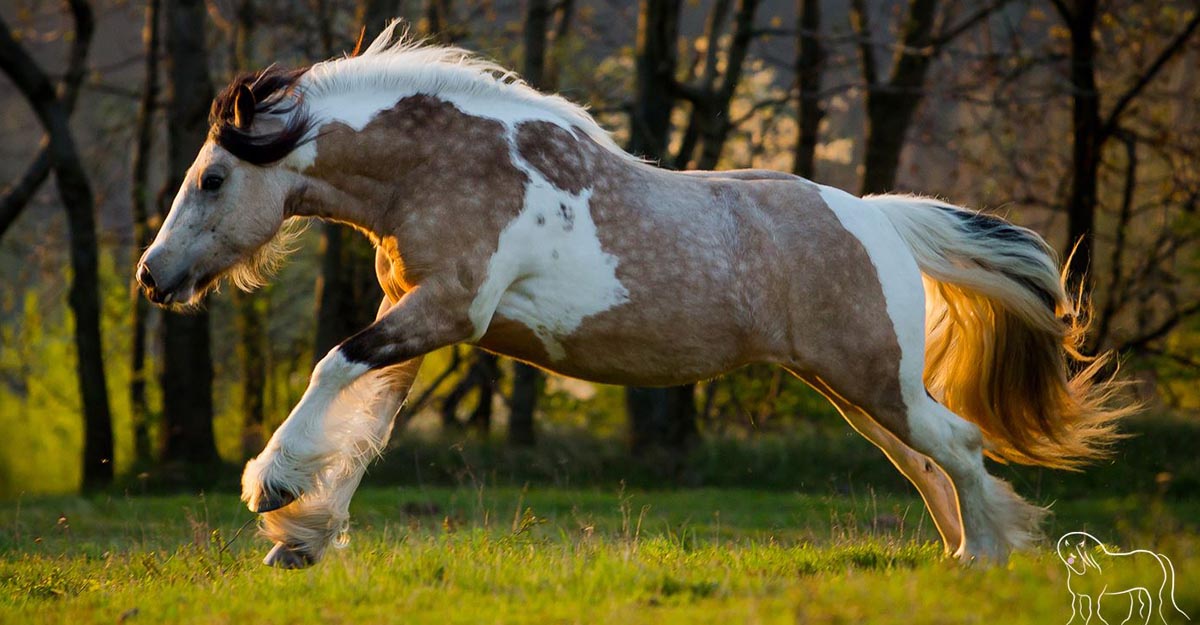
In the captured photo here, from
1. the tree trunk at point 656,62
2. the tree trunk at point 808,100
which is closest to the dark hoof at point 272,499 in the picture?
the tree trunk at point 656,62

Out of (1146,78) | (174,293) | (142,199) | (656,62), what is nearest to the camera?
(174,293)

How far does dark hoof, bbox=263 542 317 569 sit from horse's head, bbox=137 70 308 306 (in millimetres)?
1261

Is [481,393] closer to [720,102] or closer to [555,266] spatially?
[720,102]

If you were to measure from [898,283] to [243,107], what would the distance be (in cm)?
334

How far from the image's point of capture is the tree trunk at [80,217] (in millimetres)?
14977

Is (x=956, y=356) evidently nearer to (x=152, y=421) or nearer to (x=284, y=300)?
(x=152, y=421)

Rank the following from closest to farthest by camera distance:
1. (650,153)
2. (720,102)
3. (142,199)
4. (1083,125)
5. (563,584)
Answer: (563,584) → (1083,125) → (650,153) → (720,102) → (142,199)

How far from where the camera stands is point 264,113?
20.4 ft

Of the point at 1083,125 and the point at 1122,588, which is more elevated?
the point at 1083,125

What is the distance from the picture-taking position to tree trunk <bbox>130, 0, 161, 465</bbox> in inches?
706

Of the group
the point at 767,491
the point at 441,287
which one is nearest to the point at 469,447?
the point at 767,491

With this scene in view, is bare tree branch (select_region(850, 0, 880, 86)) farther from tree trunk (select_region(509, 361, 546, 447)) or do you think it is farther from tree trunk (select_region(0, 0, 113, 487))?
tree trunk (select_region(0, 0, 113, 487))

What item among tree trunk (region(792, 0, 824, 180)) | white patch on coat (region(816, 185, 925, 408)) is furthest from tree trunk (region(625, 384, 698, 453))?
white patch on coat (region(816, 185, 925, 408))

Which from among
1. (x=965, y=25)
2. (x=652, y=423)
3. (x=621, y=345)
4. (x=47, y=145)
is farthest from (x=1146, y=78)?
(x=47, y=145)
